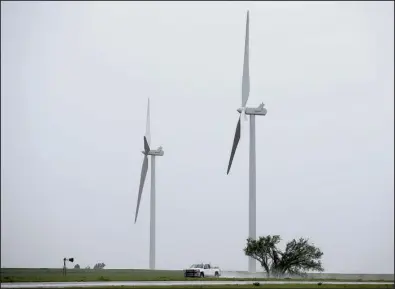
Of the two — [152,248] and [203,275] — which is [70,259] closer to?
[203,275]

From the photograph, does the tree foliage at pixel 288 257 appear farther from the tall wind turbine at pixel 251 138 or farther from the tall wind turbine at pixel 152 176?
the tall wind turbine at pixel 152 176

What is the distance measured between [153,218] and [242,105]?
3391 cm

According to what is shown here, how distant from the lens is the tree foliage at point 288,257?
96.8m

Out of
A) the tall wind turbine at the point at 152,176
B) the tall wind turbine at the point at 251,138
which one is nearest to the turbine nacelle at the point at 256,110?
the tall wind turbine at the point at 251,138

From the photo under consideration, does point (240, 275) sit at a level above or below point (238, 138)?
below

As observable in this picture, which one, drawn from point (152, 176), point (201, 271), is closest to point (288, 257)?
point (201, 271)

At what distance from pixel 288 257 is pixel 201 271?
56.0 ft

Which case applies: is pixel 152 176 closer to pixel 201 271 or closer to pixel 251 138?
pixel 251 138

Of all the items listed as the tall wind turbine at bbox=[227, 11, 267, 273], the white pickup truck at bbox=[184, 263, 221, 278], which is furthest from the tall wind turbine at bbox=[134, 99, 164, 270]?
the white pickup truck at bbox=[184, 263, 221, 278]

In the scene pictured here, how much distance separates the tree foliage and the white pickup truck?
10.3 metres

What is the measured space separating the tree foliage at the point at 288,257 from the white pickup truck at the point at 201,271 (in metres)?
10.3

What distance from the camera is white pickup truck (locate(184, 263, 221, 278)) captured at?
3307 inches

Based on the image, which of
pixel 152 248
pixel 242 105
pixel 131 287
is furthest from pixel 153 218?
pixel 131 287

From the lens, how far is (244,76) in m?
113
